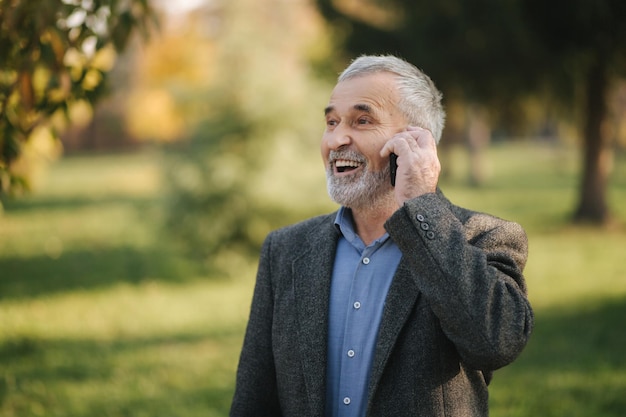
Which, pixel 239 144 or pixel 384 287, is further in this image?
pixel 239 144

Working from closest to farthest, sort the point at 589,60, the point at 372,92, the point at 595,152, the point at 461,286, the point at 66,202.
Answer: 1. the point at 461,286
2. the point at 372,92
3. the point at 589,60
4. the point at 595,152
5. the point at 66,202

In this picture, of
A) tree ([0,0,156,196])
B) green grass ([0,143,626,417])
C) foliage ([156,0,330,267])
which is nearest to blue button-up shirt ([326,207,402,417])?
tree ([0,0,156,196])

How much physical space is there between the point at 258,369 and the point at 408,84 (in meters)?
1.16

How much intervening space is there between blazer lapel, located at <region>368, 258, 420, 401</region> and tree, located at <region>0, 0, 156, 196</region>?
75.6 inches

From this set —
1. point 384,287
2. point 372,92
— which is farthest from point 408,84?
point 384,287

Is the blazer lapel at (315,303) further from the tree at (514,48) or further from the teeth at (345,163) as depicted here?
the tree at (514,48)

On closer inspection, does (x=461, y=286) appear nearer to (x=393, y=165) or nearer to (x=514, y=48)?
(x=393, y=165)

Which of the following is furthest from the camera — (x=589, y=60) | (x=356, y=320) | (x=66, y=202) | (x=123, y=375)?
(x=66, y=202)

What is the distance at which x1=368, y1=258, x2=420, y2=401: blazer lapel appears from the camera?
193 centimetres

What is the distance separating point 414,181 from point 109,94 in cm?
211

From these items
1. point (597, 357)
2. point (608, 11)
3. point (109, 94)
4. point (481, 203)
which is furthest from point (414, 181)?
point (481, 203)

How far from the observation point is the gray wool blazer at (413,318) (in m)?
1.78

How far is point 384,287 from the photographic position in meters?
2.09

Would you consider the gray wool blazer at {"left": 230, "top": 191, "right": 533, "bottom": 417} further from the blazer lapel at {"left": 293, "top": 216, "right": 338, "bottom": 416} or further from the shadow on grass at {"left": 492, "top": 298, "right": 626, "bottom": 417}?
the shadow on grass at {"left": 492, "top": 298, "right": 626, "bottom": 417}
